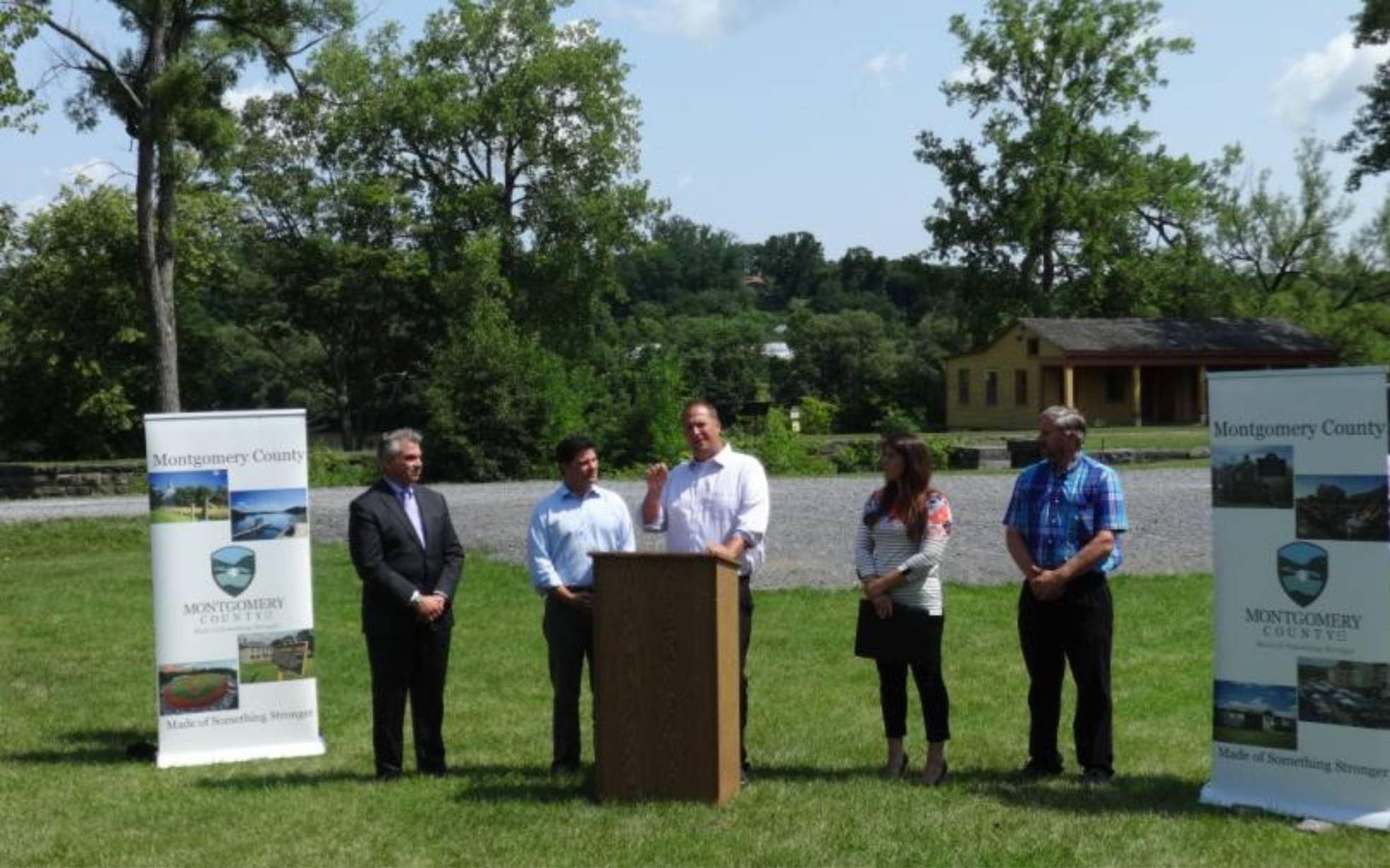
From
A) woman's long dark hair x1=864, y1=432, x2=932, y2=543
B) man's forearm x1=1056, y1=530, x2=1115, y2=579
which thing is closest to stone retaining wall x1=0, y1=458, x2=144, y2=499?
woman's long dark hair x1=864, y1=432, x2=932, y2=543

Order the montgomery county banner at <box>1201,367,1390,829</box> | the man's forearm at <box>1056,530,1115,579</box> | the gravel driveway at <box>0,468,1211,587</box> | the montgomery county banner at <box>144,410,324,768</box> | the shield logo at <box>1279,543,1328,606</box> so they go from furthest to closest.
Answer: the gravel driveway at <box>0,468,1211,587</box> < the montgomery county banner at <box>144,410,324,768</box> < the man's forearm at <box>1056,530,1115,579</box> < the shield logo at <box>1279,543,1328,606</box> < the montgomery county banner at <box>1201,367,1390,829</box>

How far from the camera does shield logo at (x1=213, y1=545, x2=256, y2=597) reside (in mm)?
8664

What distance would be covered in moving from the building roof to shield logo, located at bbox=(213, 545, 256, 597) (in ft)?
159

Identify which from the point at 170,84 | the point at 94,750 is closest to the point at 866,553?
the point at 94,750

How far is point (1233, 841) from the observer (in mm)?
6285

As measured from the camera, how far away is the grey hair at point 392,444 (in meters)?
7.59

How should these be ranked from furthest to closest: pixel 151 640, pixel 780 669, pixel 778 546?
pixel 778 546 < pixel 151 640 < pixel 780 669

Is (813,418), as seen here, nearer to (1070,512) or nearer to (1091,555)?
(1070,512)

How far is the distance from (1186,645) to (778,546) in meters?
6.80

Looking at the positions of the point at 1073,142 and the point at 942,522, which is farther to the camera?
the point at 1073,142

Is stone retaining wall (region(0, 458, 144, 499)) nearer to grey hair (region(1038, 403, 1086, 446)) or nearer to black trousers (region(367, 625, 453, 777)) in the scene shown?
black trousers (region(367, 625, 453, 777))

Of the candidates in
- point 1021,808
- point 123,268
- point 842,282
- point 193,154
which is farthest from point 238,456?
point 842,282

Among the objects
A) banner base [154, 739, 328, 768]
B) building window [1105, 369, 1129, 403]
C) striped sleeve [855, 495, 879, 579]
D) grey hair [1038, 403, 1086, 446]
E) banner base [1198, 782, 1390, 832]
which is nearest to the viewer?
banner base [1198, 782, 1390, 832]

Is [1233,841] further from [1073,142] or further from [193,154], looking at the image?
[1073,142]
